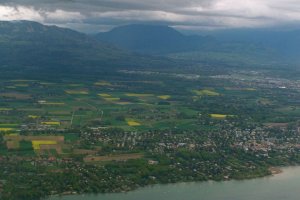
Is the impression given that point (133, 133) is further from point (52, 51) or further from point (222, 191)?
point (52, 51)

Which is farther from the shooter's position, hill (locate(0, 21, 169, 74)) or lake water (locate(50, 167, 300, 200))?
hill (locate(0, 21, 169, 74))

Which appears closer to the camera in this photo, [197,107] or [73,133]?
[73,133]

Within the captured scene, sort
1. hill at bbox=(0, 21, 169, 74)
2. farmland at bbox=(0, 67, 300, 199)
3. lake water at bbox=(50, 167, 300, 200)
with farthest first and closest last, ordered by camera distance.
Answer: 1. hill at bbox=(0, 21, 169, 74)
2. farmland at bbox=(0, 67, 300, 199)
3. lake water at bbox=(50, 167, 300, 200)

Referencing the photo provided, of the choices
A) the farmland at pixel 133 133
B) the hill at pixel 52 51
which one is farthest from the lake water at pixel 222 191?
the hill at pixel 52 51

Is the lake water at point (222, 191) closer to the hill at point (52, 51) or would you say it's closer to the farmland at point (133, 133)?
the farmland at point (133, 133)

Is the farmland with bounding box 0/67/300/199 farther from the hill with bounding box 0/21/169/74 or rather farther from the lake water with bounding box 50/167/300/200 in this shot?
the hill with bounding box 0/21/169/74

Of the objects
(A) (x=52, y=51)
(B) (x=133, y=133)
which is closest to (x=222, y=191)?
(B) (x=133, y=133)

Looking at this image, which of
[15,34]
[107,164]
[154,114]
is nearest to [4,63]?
[15,34]

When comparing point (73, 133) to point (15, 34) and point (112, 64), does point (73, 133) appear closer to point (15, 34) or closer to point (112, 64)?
point (112, 64)

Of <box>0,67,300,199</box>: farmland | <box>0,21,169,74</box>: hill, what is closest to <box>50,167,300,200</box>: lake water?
<box>0,67,300,199</box>: farmland
